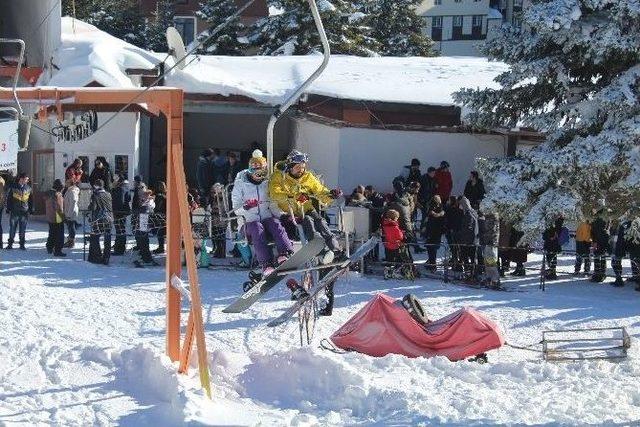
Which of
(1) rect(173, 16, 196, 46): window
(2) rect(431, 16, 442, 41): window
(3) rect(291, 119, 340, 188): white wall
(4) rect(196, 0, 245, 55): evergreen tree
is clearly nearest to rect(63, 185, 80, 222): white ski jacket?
(3) rect(291, 119, 340, 188): white wall

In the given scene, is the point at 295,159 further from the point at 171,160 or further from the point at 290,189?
the point at 171,160

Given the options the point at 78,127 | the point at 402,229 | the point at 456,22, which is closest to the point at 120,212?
the point at 402,229

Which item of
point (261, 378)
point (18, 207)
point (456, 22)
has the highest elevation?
point (456, 22)

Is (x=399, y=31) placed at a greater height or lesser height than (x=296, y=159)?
greater

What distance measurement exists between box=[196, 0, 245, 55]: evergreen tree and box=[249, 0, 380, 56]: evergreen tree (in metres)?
0.96

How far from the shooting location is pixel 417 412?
9055 mm

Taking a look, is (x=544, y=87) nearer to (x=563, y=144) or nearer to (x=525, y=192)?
(x=563, y=144)

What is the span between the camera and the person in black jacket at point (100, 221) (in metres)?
17.8

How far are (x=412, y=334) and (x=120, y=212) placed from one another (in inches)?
336

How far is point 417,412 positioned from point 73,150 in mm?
16083

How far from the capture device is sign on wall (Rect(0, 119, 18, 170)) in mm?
9242

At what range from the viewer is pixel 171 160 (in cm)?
966

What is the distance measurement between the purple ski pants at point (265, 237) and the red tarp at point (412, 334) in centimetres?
131

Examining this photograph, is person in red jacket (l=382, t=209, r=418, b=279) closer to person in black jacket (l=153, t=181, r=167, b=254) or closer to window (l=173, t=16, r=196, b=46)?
person in black jacket (l=153, t=181, r=167, b=254)
